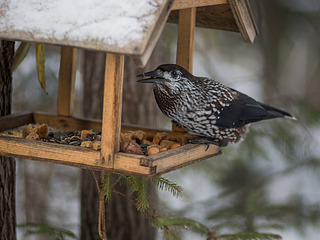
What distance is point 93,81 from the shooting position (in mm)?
4246

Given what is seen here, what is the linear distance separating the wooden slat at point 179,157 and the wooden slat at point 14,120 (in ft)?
4.23

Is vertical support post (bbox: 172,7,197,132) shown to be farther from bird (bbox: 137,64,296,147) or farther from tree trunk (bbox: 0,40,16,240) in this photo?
tree trunk (bbox: 0,40,16,240)

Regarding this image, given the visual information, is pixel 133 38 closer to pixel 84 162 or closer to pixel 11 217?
pixel 84 162

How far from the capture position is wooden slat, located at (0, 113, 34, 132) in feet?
10.4

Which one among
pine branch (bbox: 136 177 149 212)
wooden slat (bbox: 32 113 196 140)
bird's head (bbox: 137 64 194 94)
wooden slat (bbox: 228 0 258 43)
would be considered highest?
wooden slat (bbox: 228 0 258 43)

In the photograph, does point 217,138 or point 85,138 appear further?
point 217,138

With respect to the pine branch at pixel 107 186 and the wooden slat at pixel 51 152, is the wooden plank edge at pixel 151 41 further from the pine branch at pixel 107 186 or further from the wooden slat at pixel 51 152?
the pine branch at pixel 107 186

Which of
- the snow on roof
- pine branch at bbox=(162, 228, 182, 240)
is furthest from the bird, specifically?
the snow on roof

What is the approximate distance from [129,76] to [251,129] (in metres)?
1.36

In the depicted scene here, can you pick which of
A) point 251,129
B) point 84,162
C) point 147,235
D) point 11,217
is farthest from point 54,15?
point 251,129

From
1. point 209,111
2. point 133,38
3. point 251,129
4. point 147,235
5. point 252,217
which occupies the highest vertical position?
point 133,38

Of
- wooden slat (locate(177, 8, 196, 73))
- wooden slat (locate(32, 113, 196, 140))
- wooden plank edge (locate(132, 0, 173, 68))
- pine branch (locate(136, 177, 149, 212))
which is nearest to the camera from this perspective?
wooden plank edge (locate(132, 0, 173, 68))

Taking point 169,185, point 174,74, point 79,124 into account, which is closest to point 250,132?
point 79,124

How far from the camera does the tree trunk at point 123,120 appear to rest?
420cm
